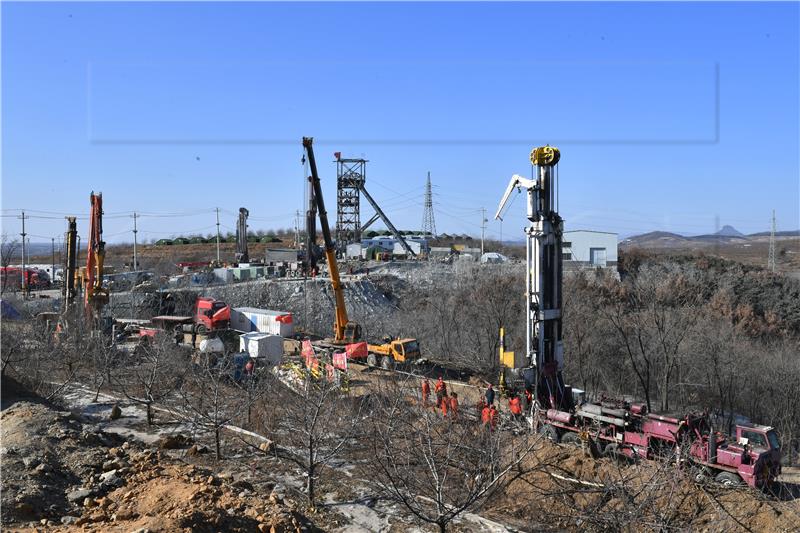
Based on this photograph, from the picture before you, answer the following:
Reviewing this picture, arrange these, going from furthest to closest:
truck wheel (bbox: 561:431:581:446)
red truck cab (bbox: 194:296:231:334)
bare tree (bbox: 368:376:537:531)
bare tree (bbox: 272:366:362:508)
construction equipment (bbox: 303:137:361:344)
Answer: red truck cab (bbox: 194:296:231:334), construction equipment (bbox: 303:137:361:344), truck wheel (bbox: 561:431:581:446), bare tree (bbox: 272:366:362:508), bare tree (bbox: 368:376:537:531)

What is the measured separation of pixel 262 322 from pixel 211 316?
2.56 m

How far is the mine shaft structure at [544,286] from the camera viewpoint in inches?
624

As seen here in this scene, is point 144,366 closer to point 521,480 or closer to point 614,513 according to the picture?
point 521,480

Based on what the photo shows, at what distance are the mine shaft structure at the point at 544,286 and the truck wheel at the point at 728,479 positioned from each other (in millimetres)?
4231

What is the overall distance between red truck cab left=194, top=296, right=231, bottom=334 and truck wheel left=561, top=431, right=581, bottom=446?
20592mm

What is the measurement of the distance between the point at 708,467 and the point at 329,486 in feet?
24.9

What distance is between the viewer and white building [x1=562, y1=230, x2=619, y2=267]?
1937 inches

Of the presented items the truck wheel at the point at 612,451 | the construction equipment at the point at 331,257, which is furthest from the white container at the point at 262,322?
the truck wheel at the point at 612,451

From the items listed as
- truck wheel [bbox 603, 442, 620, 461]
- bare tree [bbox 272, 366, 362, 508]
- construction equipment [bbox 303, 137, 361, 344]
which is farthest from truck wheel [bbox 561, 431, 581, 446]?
construction equipment [bbox 303, 137, 361, 344]

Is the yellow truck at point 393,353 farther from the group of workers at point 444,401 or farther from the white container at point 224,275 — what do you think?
the white container at point 224,275

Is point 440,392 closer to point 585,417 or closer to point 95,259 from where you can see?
point 585,417

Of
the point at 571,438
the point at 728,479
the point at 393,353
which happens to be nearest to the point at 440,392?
the point at 571,438

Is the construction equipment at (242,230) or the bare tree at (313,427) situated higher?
the construction equipment at (242,230)

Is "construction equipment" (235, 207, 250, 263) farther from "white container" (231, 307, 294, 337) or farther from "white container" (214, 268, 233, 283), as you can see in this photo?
"white container" (231, 307, 294, 337)
